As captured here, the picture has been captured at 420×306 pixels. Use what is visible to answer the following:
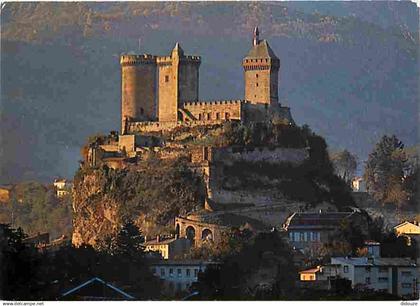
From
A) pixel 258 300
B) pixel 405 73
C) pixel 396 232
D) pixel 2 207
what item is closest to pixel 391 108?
pixel 405 73

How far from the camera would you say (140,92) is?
254 feet

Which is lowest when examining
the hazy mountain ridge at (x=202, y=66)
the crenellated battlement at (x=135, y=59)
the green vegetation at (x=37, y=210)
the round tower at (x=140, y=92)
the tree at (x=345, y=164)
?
the green vegetation at (x=37, y=210)

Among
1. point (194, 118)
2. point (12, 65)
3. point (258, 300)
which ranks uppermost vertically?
point (12, 65)

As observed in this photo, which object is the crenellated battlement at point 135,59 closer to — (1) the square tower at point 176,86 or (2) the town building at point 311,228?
(1) the square tower at point 176,86

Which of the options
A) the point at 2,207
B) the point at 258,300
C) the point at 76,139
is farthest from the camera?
the point at 76,139

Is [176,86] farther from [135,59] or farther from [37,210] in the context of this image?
[37,210]

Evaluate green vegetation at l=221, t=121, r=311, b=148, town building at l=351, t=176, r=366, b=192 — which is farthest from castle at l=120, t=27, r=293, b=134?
town building at l=351, t=176, r=366, b=192

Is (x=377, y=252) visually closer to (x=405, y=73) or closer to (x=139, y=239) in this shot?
(x=139, y=239)

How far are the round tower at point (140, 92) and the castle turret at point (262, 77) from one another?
133 inches

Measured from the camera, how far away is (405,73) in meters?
119

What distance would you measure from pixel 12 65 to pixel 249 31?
553 inches

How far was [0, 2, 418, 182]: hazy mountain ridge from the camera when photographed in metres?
106

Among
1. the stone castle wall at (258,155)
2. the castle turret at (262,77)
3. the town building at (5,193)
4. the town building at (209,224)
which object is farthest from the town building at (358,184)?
the town building at (209,224)

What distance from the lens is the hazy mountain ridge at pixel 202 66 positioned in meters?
106
